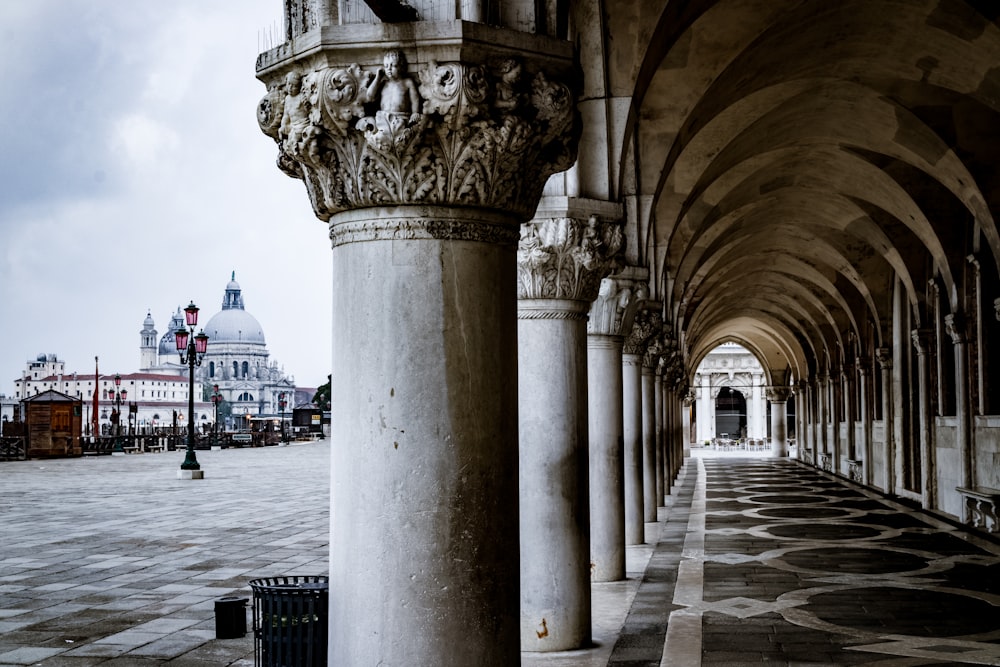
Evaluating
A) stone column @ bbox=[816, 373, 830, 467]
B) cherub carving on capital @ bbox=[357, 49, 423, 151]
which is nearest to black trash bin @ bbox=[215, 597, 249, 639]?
cherub carving on capital @ bbox=[357, 49, 423, 151]

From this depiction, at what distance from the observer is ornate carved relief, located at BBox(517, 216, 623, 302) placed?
28.7 feet

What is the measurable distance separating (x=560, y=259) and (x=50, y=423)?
38690mm

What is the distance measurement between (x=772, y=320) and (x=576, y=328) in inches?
1498

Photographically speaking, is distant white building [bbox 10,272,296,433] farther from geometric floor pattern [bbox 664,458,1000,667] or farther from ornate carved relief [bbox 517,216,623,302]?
ornate carved relief [bbox 517,216,623,302]

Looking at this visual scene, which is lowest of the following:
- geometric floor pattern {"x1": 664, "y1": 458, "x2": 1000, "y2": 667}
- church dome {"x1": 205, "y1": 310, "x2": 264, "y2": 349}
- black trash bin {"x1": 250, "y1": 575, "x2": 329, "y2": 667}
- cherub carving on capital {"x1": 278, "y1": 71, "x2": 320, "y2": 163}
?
geometric floor pattern {"x1": 664, "y1": 458, "x2": 1000, "y2": 667}

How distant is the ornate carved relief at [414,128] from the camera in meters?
4.54

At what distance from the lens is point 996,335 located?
17.9 m

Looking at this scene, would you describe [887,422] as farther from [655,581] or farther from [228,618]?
[228,618]

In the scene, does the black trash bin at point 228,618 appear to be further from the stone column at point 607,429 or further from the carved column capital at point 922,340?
the carved column capital at point 922,340

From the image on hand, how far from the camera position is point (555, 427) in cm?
883

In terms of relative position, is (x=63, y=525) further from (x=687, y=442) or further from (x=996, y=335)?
(x=687, y=442)

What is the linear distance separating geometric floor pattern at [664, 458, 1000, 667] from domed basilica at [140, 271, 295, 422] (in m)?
151

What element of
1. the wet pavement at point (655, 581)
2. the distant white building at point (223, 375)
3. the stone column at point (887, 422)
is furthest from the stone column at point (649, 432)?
the distant white building at point (223, 375)

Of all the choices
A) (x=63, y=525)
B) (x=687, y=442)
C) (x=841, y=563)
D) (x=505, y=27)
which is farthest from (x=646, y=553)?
(x=687, y=442)
